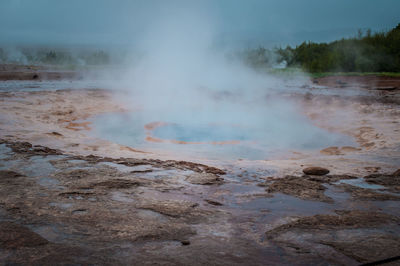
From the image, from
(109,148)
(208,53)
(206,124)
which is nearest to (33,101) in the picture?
(206,124)

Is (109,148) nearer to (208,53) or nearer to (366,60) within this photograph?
(208,53)

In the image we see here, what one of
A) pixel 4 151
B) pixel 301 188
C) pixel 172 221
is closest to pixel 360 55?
pixel 301 188

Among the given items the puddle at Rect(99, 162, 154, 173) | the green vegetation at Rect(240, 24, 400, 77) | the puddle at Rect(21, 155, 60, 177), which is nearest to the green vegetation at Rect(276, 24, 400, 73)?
the green vegetation at Rect(240, 24, 400, 77)

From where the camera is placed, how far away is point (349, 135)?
7.98 m

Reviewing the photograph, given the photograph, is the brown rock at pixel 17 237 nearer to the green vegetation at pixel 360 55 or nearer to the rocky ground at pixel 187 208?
the rocky ground at pixel 187 208

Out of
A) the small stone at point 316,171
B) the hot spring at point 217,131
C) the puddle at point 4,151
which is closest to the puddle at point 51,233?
the puddle at point 4,151

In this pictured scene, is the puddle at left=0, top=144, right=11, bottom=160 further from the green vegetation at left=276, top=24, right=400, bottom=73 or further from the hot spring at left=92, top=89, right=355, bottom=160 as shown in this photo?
the green vegetation at left=276, top=24, right=400, bottom=73

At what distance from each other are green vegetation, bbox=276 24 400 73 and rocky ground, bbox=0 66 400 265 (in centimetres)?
2155

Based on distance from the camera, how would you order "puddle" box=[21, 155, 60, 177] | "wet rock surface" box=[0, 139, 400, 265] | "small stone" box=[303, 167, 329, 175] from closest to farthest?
"wet rock surface" box=[0, 139, 400, 265]
"puddle" box=[21, 155, 60, 177]
"small stone" box=[303, 167, 329, 175]

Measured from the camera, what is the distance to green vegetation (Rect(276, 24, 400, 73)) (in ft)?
79.8

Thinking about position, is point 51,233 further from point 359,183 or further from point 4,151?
point 359,183

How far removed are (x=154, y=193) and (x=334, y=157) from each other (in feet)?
11.3

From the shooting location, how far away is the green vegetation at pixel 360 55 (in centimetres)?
2433

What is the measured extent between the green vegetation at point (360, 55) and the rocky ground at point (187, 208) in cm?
2155
